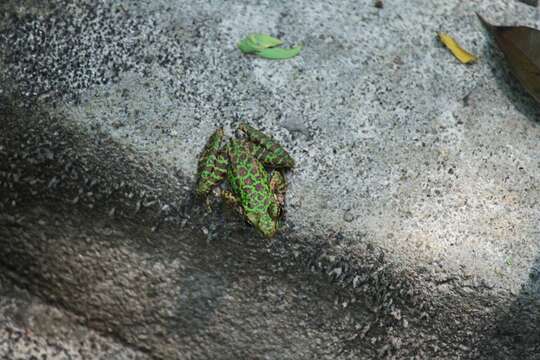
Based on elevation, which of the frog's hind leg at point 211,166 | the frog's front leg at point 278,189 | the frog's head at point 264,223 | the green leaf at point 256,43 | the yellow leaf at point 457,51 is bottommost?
the frog's head at point 264,223

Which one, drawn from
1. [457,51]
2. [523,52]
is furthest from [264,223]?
[523,52]

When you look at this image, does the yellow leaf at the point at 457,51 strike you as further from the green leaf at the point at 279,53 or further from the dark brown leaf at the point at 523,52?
the green leaf at the point at 279,53

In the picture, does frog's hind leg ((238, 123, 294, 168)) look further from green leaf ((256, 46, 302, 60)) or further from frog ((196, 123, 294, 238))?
green leaf ((256, 46, 302, 60))

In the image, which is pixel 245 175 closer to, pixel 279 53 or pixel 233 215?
pixel 233 215

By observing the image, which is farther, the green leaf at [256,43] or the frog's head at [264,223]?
the green leaf at [256,43]

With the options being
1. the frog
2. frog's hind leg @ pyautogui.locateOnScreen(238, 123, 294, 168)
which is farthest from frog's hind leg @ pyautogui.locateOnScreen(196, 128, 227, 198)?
frog's hind leg @ pyautogui.locateOnScreen(238, 123, 294, 168)

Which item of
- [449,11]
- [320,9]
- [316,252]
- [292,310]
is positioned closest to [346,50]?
[320,9]

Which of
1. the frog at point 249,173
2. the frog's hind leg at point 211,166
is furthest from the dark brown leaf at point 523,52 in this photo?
the frog's hind leg at point 211,166

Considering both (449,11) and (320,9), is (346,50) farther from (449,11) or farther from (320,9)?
(449,11)
